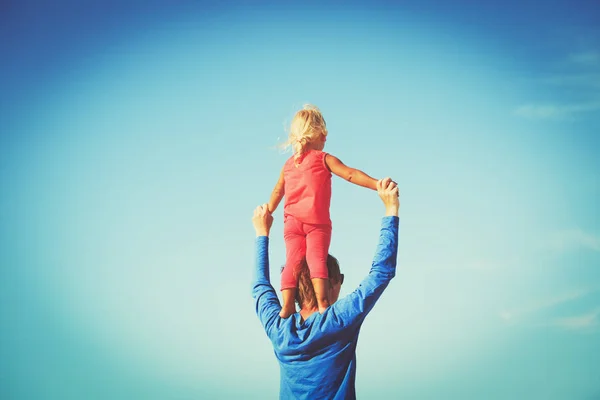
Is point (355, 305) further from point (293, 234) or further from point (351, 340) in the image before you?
point (293, 234)

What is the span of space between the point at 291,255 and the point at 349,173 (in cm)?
71

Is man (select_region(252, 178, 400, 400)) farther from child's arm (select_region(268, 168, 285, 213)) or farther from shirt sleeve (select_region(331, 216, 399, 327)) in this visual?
child's arm (select_region(268, 168, 285, 213))

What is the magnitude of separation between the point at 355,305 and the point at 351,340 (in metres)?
0.25

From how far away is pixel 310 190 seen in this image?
3865 millimetres

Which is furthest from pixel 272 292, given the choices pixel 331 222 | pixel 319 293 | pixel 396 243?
pixel 396 243

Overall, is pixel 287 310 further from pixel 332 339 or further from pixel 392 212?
pixel 392 212

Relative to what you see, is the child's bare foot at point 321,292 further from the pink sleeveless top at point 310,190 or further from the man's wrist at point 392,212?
the man's wrist at point 392,212

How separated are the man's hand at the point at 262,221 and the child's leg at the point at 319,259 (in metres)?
0.33

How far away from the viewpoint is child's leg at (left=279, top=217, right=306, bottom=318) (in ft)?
12.1

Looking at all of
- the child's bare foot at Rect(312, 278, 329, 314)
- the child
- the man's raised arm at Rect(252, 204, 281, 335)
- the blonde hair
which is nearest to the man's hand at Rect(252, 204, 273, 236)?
the man's raised arm at Rect(252, 204, 281, 335)

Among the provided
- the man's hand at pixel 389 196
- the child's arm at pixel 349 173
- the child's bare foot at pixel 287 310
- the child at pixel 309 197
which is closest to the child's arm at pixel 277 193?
the child at pixel 309 197

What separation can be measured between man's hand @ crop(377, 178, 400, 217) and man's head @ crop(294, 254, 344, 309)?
0.67 m

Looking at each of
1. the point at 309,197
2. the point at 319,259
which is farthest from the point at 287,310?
the point at 309,197

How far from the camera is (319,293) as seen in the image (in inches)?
141
